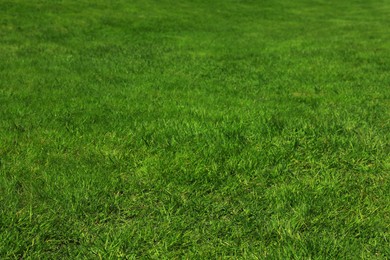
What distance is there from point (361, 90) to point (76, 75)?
19.9 ft

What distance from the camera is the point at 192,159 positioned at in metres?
4.02

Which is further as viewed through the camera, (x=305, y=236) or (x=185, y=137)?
(x=185, y=137)

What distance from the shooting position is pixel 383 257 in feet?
8.76

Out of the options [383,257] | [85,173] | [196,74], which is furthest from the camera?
[196,74]

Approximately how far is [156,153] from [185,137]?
0.50 meters

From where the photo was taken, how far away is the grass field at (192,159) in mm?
2875

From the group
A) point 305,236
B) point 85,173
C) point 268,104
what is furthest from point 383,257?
point 268,104

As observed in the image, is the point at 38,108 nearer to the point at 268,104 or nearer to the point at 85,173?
the point at 85,173

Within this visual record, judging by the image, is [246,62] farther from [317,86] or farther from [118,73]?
[118,73]

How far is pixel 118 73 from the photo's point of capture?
8.16 metres

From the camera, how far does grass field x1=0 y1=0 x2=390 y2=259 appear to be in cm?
288

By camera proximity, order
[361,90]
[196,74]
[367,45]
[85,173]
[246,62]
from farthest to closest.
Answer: [367,45] < [246,62] < [196,74] < [361,90] < [85,173]

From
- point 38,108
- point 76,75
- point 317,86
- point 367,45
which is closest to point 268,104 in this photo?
point 317,86

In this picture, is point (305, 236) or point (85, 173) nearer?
point (305, 236)
